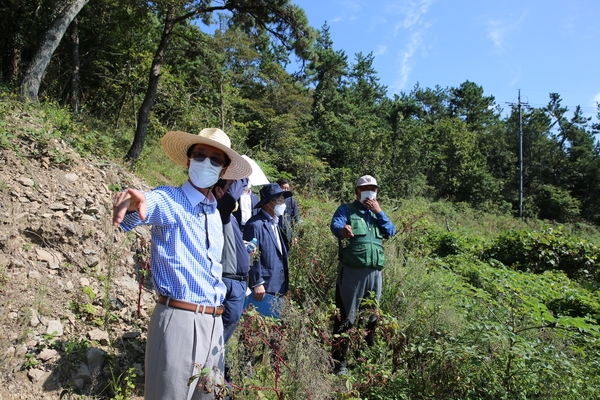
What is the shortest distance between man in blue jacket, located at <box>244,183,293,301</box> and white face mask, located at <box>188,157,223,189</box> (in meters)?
1.40

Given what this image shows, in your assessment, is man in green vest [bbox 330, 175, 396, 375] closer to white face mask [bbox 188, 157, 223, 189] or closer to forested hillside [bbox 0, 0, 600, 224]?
white face mask [bbox 188, 157, 223, 189]

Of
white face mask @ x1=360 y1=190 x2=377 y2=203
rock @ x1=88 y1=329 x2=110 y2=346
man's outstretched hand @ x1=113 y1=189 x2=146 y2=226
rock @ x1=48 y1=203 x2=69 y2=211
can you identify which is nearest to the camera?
man's outstretched hand @ x1=113 y1=189 x2=146 y2=226

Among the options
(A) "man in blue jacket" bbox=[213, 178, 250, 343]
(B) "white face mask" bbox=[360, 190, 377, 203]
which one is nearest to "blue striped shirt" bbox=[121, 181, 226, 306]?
(A) "man in blue jacket" bbox=[213, 178, 250, 343]

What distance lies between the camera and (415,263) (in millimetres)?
4824

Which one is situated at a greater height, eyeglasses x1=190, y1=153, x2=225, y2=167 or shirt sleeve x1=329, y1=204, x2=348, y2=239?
eyeglasses x1=190, y1=153, x2=225, y2=167

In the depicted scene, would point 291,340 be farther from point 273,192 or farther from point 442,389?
point 273,192

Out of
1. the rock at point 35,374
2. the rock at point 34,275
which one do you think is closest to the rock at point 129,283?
the rock at point 34,275

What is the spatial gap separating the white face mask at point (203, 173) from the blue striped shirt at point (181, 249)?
0.10 metres

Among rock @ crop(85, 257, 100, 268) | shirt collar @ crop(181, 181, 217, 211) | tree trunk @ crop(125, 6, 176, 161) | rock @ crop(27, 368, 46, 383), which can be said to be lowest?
rock @ crop(27, 368, 46, 383)

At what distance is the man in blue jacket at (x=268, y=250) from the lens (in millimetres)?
3449

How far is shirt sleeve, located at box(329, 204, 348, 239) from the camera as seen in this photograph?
3.65 meters

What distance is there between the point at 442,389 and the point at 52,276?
3.27 m

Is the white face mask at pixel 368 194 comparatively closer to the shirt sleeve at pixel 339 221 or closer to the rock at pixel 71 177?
the shirt sleeve at pixel 339 221

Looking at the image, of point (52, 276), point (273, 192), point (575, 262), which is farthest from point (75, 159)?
point (575, 262)
